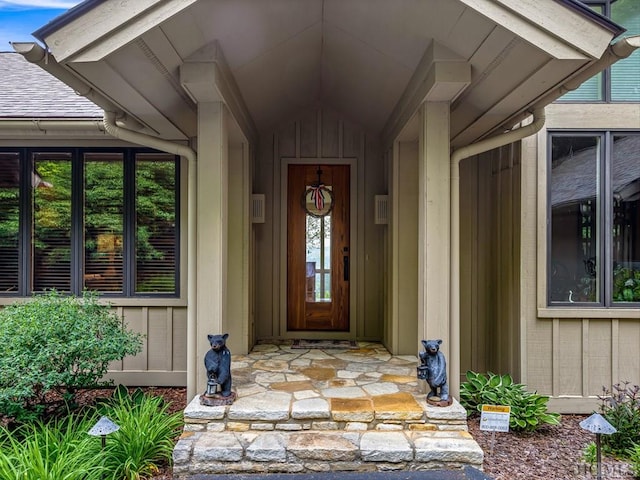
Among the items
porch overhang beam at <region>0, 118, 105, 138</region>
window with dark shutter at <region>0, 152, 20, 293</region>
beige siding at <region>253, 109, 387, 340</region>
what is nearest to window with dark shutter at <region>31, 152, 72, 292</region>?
window with dark shutter at <region>0, 152, 20, 293</region>

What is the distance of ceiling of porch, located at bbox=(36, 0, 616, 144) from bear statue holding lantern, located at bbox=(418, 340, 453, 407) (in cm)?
195

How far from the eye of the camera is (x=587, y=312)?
4000mm

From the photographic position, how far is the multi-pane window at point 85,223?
456 centimetres

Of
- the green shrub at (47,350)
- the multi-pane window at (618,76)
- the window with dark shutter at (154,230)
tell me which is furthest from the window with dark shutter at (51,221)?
the multi-pane window at (618,76)

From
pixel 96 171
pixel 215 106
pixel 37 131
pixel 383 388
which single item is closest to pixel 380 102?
pixel 215 106

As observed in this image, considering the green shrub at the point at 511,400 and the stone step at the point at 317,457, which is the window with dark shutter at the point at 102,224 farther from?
the green shrub at the point at 511,400

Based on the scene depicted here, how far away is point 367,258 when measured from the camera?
536 cm

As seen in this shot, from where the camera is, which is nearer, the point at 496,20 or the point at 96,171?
the point at 496,20

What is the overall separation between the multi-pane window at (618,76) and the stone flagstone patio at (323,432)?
10.6ft

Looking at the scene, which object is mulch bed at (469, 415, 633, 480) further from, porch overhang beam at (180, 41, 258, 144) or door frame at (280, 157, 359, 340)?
porch overhang beam at (180, 41, 258, 144)

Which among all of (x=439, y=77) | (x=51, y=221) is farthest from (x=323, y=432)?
(x=51, y=221)

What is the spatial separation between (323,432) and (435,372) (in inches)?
34.3

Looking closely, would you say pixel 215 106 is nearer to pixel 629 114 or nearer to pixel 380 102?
pixel 380 102

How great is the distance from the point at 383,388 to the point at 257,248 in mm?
2562
